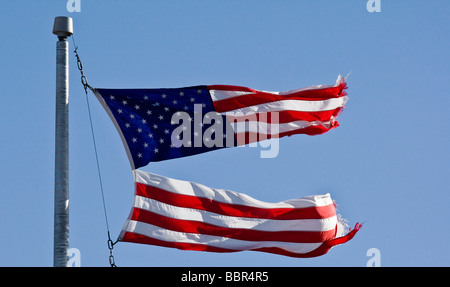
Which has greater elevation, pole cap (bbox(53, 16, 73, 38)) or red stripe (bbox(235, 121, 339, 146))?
pole cap (bbox(53, 16, 73, 38))

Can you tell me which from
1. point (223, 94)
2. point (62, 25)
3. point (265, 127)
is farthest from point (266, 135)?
point (62, 25)

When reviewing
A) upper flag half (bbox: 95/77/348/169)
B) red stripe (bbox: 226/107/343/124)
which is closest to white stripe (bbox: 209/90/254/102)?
upper flag half (bbox: 95/77/348/169)

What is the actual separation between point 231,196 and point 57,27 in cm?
600

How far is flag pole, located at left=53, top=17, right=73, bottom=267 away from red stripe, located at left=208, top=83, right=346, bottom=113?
4564 mm

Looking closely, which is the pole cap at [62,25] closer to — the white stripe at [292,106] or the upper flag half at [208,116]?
the upper flag half at [208,116]

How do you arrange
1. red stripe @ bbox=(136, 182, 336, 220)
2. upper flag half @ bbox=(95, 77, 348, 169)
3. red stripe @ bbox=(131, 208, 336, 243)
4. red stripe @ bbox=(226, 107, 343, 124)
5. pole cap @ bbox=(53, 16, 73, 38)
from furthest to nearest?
red stripe @ bbox=(226, 107, 343, 124) < red stripe @ bbox=(136, 182, 336, 220) < upper flag half @ bbox=(95, 77, 348, 169) < red stripe @ bbox=(131, 208, 336, 243) < pole cap @ bbox=(53, 16, 73, 38)

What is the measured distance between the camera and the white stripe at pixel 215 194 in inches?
1067

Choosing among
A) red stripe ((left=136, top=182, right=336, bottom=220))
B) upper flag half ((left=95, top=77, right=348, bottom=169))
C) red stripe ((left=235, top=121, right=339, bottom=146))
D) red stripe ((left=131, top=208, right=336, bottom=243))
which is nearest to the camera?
red stripe ((left=131, top=208, right=336, bottom=243))

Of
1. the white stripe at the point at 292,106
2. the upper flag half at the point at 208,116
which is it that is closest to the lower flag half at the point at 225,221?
the upper flag half at the point at 208,116

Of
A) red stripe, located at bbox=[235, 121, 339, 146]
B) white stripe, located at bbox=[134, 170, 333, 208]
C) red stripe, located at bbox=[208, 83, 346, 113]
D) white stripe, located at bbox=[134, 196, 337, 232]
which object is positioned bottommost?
white stripe, located at bbox=[134, 196, 337, 232]

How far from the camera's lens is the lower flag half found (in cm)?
2677

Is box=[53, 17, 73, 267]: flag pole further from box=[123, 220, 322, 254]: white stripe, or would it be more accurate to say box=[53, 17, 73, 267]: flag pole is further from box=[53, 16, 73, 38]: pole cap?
box=[123, 220, 322, 254]: white stripe
